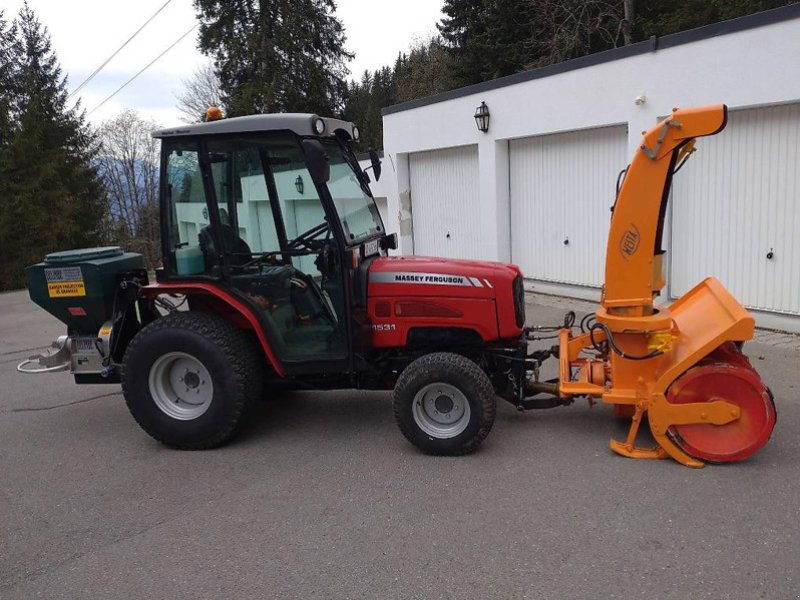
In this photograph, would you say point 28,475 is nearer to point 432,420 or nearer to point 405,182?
point 432,420

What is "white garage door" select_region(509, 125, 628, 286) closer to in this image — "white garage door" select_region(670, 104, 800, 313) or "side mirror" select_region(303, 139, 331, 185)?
"white garage door" select_region(670, 104, 800, 313)

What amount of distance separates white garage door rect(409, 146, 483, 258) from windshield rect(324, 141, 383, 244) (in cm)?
652

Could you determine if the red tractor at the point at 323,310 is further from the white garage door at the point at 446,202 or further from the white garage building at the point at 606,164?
the white garage door at the point at 446,202

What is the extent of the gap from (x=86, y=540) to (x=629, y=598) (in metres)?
2.88

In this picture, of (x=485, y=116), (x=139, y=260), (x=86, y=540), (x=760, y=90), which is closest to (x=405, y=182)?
(x=485, y=116)

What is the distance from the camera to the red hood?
15.3 ft

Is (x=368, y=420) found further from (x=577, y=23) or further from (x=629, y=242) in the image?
(x=577, y=23)

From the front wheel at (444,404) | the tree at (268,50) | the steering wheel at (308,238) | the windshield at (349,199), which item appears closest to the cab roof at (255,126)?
the windshield at (349,199)

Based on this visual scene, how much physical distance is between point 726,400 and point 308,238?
294cm

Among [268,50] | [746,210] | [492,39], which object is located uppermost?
[268,50]

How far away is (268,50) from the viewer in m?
25.8

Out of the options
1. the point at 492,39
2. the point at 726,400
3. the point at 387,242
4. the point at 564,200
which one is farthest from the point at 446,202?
the point at 492,39

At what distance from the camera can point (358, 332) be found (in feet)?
15.5

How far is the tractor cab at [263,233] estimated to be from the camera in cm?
470
